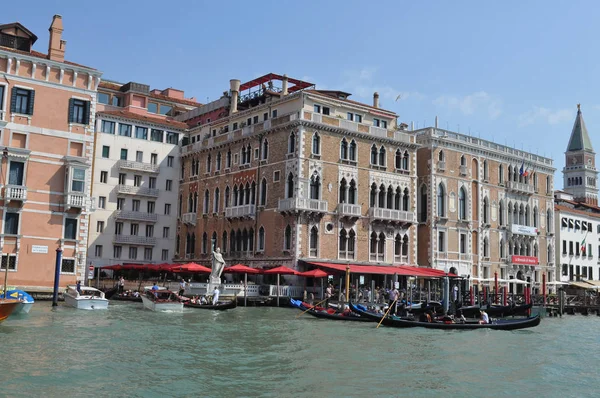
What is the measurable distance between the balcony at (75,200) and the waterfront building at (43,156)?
0.15 feet

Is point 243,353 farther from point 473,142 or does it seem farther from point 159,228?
point 473,142

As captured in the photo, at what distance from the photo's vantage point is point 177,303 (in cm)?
3097

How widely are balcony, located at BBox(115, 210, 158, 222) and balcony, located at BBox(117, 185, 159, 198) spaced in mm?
1230

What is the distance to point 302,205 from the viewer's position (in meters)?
38.7

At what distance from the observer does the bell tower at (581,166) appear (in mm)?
93875

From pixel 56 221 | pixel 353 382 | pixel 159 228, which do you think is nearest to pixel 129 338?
pixel 353 382

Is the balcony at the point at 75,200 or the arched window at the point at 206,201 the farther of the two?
the arched window at the point at 206,201

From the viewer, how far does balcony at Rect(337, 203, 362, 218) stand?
1583 inches

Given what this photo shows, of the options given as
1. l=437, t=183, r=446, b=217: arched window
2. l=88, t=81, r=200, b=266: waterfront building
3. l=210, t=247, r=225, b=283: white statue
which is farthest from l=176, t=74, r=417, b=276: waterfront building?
l=210, t=247, r=225, b=283: white statue

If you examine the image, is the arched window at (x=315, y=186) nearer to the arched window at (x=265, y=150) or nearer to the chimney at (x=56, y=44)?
the arched window at (x=265, y=150)

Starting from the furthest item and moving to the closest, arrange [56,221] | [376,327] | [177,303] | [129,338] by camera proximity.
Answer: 1. [56,221]
2. [177,303]
3. [376,327]
4. [129,338]

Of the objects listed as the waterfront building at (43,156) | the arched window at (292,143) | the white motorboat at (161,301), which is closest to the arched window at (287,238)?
the arched window at (292,143)

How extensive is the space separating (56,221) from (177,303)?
7.50 meters

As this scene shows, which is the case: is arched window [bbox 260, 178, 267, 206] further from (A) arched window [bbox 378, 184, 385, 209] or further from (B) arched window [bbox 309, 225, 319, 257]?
(A) arched window [bbox 378, 184, 385, 209]
